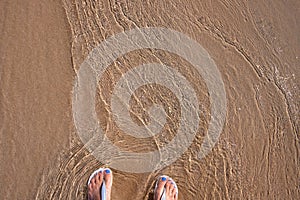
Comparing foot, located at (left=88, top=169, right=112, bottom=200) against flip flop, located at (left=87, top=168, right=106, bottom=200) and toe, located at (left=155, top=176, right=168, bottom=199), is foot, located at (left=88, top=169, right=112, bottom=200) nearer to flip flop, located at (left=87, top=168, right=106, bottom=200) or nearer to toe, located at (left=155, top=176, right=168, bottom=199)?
flip flop, located at (left=87, top=168, right=106, bottom=200)

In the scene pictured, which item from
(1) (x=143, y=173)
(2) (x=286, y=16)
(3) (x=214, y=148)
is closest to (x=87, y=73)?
(1) (x=143, y=173)

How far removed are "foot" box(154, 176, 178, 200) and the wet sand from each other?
60 millimetres

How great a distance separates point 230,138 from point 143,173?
0.88 meters

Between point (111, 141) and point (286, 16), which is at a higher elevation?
point (286, 16)

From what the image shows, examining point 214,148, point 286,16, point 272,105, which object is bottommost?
point 214,148

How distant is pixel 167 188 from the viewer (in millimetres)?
3773

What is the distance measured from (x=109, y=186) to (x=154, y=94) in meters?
0.95

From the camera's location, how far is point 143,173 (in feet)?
12.5

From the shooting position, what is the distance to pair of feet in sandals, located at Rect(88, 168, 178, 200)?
12.4 ft

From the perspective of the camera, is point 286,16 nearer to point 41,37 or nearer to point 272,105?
point 272,105

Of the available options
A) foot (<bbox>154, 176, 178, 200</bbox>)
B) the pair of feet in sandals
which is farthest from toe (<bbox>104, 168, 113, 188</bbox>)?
foot (<bbox>154, 176, 178, 200</bbox>)

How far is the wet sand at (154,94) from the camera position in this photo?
3.78m

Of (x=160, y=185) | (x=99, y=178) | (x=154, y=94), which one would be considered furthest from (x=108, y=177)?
(x=154, y=94)

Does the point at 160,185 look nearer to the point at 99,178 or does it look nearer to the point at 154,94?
the point at 99,178
